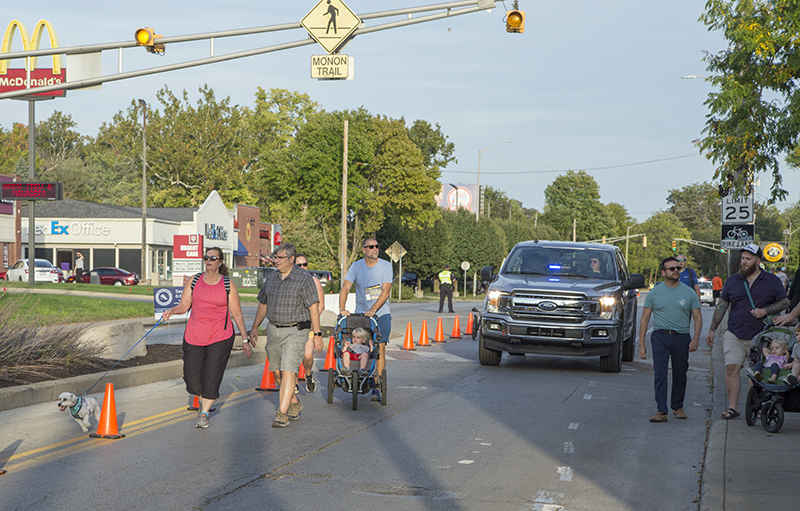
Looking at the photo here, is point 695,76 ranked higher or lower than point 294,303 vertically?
higher

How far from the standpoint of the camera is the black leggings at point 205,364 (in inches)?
348

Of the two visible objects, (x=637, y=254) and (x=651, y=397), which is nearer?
(x=651, y=397)

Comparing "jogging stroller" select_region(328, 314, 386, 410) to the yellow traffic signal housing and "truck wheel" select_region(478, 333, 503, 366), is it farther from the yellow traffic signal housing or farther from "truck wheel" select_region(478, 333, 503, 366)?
the yellow traffic signal housing

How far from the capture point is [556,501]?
20.9 feet

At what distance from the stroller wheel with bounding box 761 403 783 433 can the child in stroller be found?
0.90 ft

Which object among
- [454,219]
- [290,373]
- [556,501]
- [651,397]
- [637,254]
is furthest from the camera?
[637,254]

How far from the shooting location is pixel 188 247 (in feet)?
76.7

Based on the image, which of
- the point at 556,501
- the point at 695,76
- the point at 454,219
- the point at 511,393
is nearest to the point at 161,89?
the point at 454,219

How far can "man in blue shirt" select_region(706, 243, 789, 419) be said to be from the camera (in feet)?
A: 31.1

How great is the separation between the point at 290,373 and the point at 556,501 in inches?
148

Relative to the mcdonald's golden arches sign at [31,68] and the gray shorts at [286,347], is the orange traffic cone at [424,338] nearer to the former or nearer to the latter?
the gray shorts at [286,347]

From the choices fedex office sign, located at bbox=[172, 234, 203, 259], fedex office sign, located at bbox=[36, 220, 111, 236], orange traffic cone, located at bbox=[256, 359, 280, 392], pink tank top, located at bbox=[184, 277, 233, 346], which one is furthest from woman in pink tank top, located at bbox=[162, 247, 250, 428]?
fedex office sign, located at bbox=[36, 220, 111, 236]

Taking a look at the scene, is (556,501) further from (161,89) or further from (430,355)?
(161,89)

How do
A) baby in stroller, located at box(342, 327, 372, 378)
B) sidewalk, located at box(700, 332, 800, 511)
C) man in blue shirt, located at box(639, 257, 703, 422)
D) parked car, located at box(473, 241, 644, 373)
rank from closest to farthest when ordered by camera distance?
sidewalk, located at box(700, 332, 800, 511), man in blue shirt, located at box(639, 257, 703, 422), baby in stroller, located at box(342, 327, 372, 378), parked car, located at box(473, 241, 644, 373)
